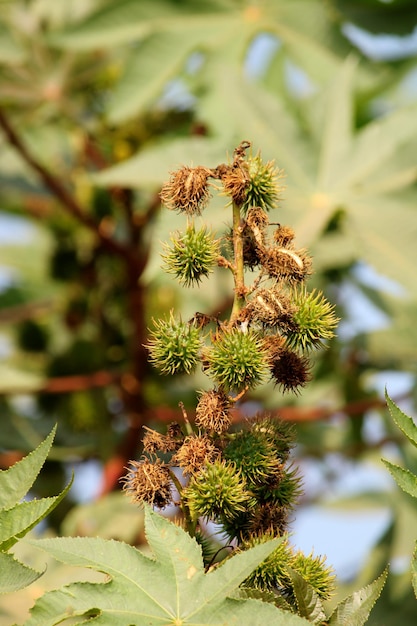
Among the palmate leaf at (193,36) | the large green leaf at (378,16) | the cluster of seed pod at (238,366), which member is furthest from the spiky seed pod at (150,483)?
the large green leaf at (378,16)

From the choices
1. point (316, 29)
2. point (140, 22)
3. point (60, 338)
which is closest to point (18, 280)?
point (60, 338)

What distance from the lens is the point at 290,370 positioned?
131 centimetres

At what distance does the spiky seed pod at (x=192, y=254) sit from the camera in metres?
1.33

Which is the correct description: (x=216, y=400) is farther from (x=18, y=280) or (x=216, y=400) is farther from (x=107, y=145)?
(x=18, y=280)

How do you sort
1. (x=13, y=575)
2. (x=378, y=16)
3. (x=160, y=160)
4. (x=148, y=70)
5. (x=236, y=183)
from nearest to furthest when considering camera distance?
(x=13, y=575) < (x=236, y=183) < (x=160, y=160) < (x=148, y=70) < (x=378, y=16)

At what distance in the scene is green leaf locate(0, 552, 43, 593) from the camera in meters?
1.21

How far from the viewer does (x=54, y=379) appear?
3125 mm

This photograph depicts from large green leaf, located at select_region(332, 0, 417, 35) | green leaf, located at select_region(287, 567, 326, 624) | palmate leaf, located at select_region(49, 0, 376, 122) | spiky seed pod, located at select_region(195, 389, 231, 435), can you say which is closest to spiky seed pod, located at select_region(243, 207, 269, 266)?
spiky seed pod, located at select_region(195, 389, 231, 435)

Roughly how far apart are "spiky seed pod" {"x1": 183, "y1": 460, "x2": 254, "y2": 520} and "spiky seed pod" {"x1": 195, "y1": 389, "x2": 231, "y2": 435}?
47 mm

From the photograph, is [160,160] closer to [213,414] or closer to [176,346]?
[176,346]

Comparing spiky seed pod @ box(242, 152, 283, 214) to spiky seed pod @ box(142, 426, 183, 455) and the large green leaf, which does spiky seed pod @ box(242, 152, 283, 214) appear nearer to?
spiky seed pod @ box(142, 426, 183, 455)

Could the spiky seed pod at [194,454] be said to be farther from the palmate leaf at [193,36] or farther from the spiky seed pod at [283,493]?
the palmate leaf at [193,36]

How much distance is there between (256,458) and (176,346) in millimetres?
190

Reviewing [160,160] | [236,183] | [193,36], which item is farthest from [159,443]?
[193,36]
